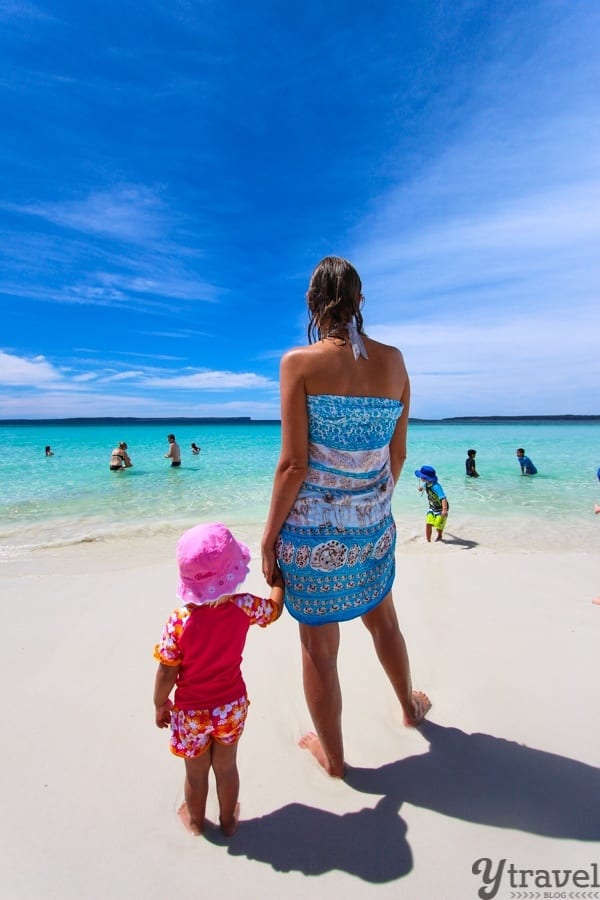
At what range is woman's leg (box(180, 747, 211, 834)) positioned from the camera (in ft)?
5.85

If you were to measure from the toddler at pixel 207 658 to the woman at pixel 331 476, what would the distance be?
0.77 feet

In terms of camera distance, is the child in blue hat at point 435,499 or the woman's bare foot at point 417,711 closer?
the woman's bare foot at point 417,711

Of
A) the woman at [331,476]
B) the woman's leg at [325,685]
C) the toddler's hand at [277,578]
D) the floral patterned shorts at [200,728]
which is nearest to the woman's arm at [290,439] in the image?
the woman at [331,476]

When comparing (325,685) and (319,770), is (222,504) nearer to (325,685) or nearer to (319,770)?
(319,770)

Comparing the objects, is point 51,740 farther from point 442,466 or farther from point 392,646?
point 442,466

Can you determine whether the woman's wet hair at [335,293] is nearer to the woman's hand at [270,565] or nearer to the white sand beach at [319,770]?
the woman's hand at [270,565]

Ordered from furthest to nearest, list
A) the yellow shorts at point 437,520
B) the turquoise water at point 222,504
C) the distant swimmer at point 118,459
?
the distant swimmer at point 118,459 → the turquoise water at point 222,504 → the yellow shorts at point 437,520

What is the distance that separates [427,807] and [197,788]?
39.4 inches

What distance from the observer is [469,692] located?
8.95ft

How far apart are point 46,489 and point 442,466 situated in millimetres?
14399

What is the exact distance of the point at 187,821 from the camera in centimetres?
189

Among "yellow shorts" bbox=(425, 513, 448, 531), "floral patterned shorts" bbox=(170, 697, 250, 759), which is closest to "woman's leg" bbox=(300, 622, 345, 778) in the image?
"floral patterned shorts" bbox=(170, 697, 250, 759)

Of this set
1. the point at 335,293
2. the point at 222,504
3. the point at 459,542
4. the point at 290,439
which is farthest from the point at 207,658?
the point at 222,504

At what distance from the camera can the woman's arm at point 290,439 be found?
5.93 feet
